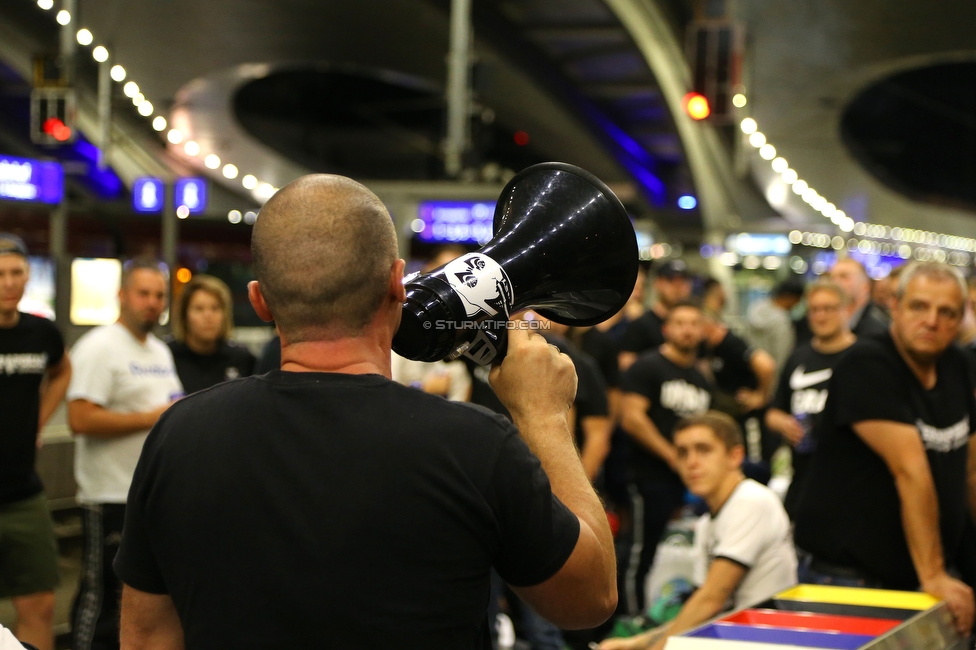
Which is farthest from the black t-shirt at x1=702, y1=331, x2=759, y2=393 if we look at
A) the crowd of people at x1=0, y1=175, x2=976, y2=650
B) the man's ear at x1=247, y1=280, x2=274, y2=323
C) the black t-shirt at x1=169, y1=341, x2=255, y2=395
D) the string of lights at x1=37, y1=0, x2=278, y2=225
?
the string of lights at x1=37, y1=0, x2=278, y2=225

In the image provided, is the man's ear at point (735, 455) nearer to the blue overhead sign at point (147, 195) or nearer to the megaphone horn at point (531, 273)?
the megaphone horn at point (531, 273)

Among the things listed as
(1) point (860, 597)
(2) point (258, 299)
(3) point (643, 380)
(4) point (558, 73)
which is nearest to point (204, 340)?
(3) point (643, 380)

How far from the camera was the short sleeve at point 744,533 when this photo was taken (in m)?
3.65

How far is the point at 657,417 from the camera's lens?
20.0 ft

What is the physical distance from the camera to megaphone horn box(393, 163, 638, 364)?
1.67 metres

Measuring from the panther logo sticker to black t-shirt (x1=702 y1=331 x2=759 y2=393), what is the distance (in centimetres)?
596

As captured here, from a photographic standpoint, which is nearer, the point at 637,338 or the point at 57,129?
the point at 637,338

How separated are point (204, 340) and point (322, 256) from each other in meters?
3.80

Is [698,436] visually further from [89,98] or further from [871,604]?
[89,98]

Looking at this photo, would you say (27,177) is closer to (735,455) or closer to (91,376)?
(91,376)

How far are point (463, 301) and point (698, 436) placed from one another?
2607 millimetres

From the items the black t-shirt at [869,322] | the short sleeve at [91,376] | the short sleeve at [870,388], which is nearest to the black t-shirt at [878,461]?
the short sleeve at [870,388]

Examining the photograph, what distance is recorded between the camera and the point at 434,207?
11242 millimetres

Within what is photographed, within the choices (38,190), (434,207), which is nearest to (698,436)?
(38,190)
